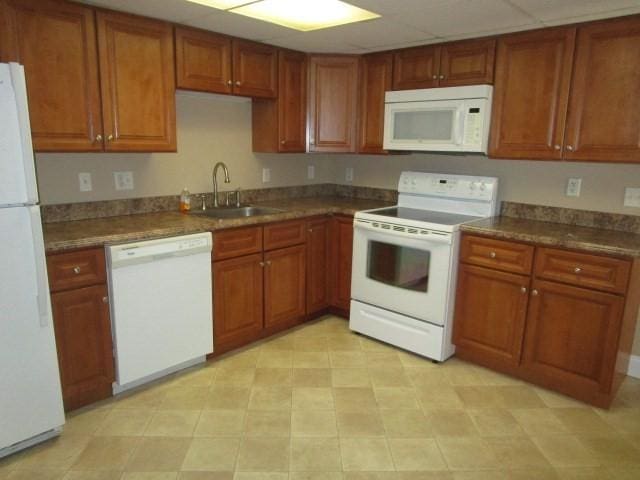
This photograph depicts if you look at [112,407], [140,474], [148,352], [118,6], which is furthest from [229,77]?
[140,474]

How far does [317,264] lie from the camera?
353 centimetres

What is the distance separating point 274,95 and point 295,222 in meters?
0.95

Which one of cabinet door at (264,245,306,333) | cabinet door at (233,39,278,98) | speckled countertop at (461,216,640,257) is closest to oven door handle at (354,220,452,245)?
speckled countertop at (461,216,640,257)

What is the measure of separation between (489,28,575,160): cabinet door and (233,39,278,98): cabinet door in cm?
152

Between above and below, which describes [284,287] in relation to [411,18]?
below

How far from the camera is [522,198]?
3.16 metres

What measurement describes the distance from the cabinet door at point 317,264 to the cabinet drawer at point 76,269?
59.6 inches

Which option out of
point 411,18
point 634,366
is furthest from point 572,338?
point 411,18

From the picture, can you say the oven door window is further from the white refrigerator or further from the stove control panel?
the white refrigerator

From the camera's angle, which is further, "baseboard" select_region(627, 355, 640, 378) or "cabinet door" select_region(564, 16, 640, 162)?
"baseboard" select_region(627, 355, 640, 378)

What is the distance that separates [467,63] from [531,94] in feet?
1.54

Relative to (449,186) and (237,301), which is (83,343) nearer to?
(237,301)

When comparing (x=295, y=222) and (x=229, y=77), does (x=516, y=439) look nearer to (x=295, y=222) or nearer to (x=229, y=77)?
(x=295, y=222)

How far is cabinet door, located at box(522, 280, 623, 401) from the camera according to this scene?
7.86 ft
